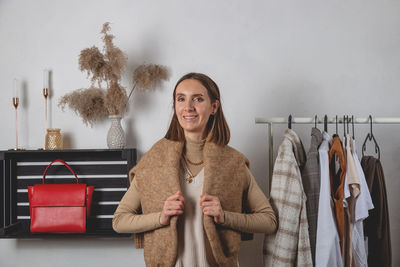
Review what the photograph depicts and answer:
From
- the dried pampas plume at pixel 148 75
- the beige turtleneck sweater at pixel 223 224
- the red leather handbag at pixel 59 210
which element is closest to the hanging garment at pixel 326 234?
the beige turtleneck sweater at pixel 223 224

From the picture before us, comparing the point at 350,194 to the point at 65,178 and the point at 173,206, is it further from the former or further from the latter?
the point at 65,178

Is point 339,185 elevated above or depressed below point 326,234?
above

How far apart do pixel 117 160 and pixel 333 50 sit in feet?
4.38

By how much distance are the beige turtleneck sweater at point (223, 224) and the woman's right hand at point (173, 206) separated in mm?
40

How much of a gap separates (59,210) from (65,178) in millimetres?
238

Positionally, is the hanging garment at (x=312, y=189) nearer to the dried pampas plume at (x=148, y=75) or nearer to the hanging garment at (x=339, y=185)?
the hanging garment at (x=339, y=185)

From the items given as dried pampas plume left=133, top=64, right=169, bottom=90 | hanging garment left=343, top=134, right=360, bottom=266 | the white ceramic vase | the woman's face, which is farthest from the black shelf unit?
hanging garment left=343, top=134, right=360, bottom=266

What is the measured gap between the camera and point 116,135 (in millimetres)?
1813

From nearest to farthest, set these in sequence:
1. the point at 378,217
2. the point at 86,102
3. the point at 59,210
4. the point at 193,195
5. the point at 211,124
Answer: the point at 193,195 < the point at 211,124 < the point at 378,217 < the point at 59,210 < the point at 86,102

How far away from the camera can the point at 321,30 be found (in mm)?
1932

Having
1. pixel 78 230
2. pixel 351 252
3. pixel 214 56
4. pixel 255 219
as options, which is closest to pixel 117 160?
pixel 78 230

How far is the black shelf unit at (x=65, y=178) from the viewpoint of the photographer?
1.89m

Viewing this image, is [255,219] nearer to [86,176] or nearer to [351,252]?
[351,252]

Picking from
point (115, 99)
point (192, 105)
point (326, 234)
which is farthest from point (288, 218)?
point (115, 99)
